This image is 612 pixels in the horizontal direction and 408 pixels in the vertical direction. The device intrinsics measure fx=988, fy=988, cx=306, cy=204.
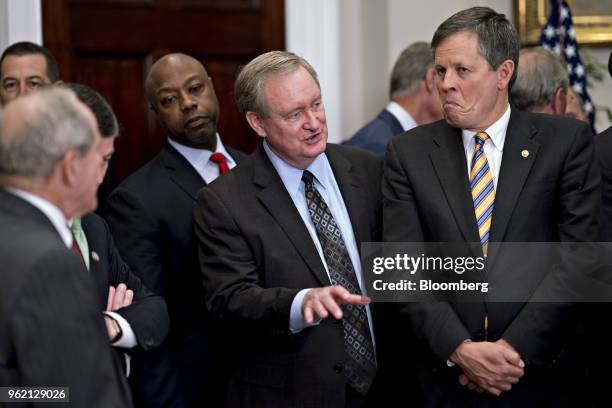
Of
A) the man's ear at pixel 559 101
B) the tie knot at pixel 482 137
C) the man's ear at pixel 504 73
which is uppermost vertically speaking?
the man's ear at pixel 504 73

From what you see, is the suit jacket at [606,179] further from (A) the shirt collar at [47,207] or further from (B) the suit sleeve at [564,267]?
(A) the shirt collar at [47,207]

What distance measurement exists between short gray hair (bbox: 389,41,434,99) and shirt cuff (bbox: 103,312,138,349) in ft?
9.01

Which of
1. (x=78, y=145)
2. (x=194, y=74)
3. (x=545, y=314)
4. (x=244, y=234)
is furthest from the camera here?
(x=194, y=74)

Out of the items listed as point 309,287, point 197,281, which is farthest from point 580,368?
point 197,281

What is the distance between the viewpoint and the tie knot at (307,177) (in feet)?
11.5

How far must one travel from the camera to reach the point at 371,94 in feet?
18.6

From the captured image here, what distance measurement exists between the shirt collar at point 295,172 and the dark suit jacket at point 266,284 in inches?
1.1

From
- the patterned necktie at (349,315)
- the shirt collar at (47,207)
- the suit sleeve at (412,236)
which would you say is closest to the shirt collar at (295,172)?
the patterned necktie at (349,315)

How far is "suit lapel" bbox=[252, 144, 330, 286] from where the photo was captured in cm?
333

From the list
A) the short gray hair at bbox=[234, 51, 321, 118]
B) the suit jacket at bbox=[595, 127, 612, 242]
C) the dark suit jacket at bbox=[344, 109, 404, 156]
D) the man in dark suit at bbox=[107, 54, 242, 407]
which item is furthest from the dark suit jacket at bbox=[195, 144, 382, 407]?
the dark suit jacket at bbox=[344, 109, 404, 156]

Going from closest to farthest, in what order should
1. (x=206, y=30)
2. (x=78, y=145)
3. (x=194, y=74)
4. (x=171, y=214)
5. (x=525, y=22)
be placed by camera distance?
(x=78, y=145) → (x=171, y=214) → (x=194, y=74) → (x=206, y=30) → (x=525, y=22)

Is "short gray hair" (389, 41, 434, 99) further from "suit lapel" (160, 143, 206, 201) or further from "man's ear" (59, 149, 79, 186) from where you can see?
"man's ear" (59, 149, 79, 186)

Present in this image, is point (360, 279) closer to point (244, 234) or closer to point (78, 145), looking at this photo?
point (244, 234)

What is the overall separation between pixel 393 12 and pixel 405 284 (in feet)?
8.74
